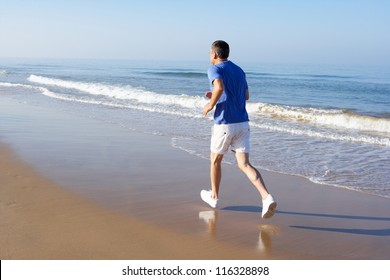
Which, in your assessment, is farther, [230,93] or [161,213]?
[161,213]

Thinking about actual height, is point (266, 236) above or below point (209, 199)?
below

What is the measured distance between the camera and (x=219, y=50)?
413 cm

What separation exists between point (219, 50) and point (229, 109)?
23.7 inches

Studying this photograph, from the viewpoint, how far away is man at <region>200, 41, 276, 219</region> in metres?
4.06

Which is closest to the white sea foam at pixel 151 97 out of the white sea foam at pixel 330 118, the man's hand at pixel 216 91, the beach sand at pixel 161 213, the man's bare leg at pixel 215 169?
the white sea foam at pixel 330 118

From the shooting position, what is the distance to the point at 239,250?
3.59 meters

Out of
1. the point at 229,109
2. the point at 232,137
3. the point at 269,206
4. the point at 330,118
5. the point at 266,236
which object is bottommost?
the point at 266,236

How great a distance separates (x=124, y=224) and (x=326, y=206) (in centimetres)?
244

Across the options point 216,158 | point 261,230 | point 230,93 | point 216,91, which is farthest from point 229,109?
point 261,230

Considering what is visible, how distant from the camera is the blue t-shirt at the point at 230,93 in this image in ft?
13.4

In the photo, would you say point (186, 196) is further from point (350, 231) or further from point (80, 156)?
point (80, 156)

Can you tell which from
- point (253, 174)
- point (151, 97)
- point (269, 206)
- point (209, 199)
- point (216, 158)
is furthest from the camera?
point (151, 97)

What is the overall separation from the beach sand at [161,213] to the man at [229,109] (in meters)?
0.50

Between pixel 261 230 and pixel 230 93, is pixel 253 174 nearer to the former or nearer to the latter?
pixel 261 230
